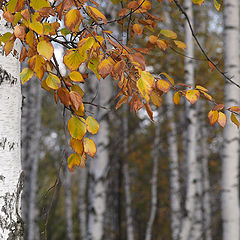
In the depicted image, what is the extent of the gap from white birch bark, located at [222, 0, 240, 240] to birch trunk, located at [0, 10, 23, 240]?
7.39 ft

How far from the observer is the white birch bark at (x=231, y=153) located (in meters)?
3.12

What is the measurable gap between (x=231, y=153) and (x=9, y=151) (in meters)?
2.43

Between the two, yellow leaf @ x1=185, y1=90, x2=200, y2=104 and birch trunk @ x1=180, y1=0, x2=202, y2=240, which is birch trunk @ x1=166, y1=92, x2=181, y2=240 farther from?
yellow leaf @ x1=185, y1=90, x2=200, y2=104

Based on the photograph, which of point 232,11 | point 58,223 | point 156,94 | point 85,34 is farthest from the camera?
point 58,223

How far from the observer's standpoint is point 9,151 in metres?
1.40

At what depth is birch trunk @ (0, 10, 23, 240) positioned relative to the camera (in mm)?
1364

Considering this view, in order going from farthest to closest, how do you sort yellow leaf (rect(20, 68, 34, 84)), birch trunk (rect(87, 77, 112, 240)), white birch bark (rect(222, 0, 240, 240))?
birch trunk (rect(87, 77, 112, 240))
white birch bark (rect(222, 0, 240, 240))
yellow leaf (rect(20, 68, 34, 84))

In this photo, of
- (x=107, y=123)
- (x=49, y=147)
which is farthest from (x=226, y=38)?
(x=49, y=147)

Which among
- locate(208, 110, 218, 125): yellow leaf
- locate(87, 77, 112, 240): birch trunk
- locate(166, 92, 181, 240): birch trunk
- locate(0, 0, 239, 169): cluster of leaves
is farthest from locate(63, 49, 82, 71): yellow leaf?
locate(166, 92, 181, 240): birch trunk

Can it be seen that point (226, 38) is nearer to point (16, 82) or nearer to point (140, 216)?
point (16, 82)

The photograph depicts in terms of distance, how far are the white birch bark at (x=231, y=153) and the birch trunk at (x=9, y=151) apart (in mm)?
2253

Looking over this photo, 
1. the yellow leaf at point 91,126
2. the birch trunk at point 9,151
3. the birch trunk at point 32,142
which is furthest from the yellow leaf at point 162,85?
the birch trunk at point 32,142

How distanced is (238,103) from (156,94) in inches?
83.3

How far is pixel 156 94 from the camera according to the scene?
1.37 meters
